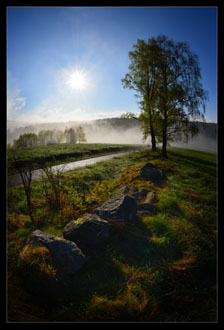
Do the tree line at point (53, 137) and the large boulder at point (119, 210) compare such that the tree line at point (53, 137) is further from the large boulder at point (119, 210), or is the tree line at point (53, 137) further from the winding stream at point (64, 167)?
the large boulder at point (119, 210)

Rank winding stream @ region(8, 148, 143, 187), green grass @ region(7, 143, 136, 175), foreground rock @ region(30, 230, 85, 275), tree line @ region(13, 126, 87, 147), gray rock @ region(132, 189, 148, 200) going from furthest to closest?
1. tree line @ region(13, 126, 87, 147)
2. gray rock @ region(132, 189, 148, 200)
3. green grass @ region(7, 143, 136, 175)
4. winding stream @ region(8, 148, 143, 187)
5. foreground rock @ region(30, 230, 85, 275)

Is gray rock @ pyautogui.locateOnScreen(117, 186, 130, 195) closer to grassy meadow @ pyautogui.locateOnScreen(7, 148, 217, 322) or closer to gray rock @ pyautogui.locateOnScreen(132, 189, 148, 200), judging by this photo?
gray rock @ pyautogui.locateOnScreen(132, 189, 148, 200)

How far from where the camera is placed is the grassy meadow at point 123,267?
5.08ft

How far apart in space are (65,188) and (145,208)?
1.65 m

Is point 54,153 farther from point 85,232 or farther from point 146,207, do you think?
point 146,207

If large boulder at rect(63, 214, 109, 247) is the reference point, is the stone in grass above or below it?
above

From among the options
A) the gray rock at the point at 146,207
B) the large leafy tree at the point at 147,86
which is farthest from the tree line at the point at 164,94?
the gray rock at the point at 146,207

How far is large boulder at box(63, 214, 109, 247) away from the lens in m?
2.00

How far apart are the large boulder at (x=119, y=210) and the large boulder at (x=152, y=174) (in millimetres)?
1203

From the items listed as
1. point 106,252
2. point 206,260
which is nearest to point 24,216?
point 106,252

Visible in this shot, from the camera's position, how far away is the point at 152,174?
3.63m

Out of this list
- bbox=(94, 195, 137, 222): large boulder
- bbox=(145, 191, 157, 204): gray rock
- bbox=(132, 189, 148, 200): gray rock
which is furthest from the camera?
bbox=(132, 189, 148, 200): gray rock

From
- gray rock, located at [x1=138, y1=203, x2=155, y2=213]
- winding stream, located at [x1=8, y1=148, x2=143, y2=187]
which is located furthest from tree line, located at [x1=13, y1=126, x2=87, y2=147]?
gray rock, located at [x1=138, y1=203, x2=155, y2=213]

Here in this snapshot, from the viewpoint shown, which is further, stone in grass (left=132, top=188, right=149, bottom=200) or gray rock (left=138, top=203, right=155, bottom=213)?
stone in grass (left=132, top=188, right=149, bottom=200)
